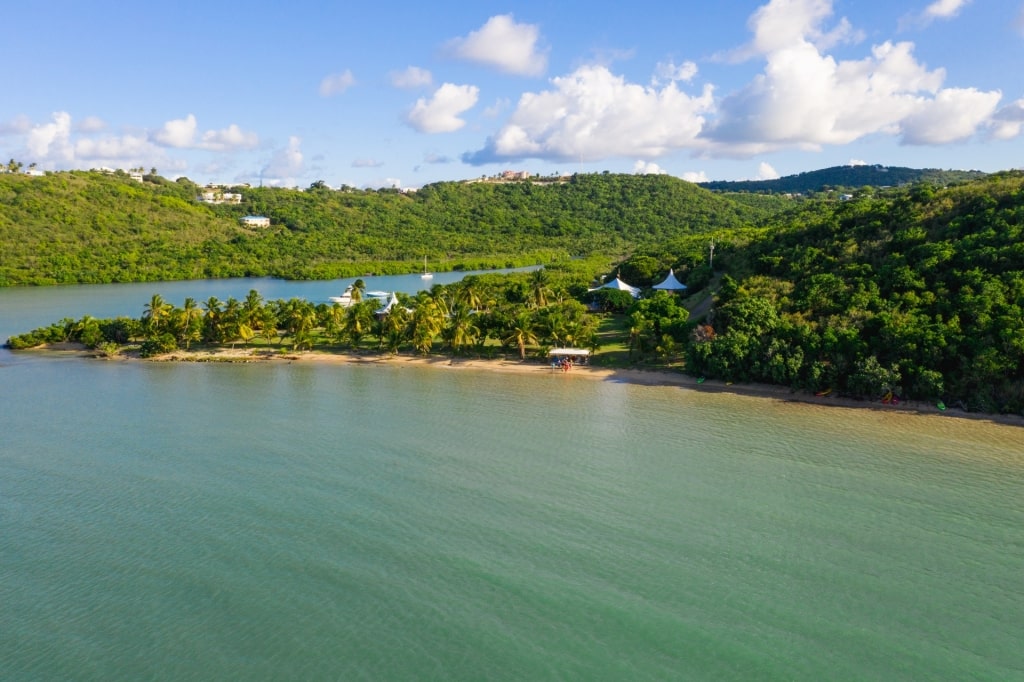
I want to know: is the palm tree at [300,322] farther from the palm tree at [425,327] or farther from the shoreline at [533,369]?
the palm tree at [425,327]

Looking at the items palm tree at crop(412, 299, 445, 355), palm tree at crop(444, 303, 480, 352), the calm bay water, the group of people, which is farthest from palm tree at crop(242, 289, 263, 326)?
the group of people

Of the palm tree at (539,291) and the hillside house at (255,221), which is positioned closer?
the palm tree at (539,291)

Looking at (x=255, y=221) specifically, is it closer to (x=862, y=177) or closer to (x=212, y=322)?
(x=212, y=322)

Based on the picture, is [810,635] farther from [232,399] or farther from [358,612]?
[232,399]

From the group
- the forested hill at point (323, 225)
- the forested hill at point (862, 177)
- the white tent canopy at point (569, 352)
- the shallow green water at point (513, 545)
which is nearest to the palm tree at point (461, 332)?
the white tent canopy at point (569, 352)

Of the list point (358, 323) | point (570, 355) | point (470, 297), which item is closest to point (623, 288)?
point (470, 297)

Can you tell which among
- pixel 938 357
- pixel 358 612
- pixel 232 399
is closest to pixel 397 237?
pixel 232 399
